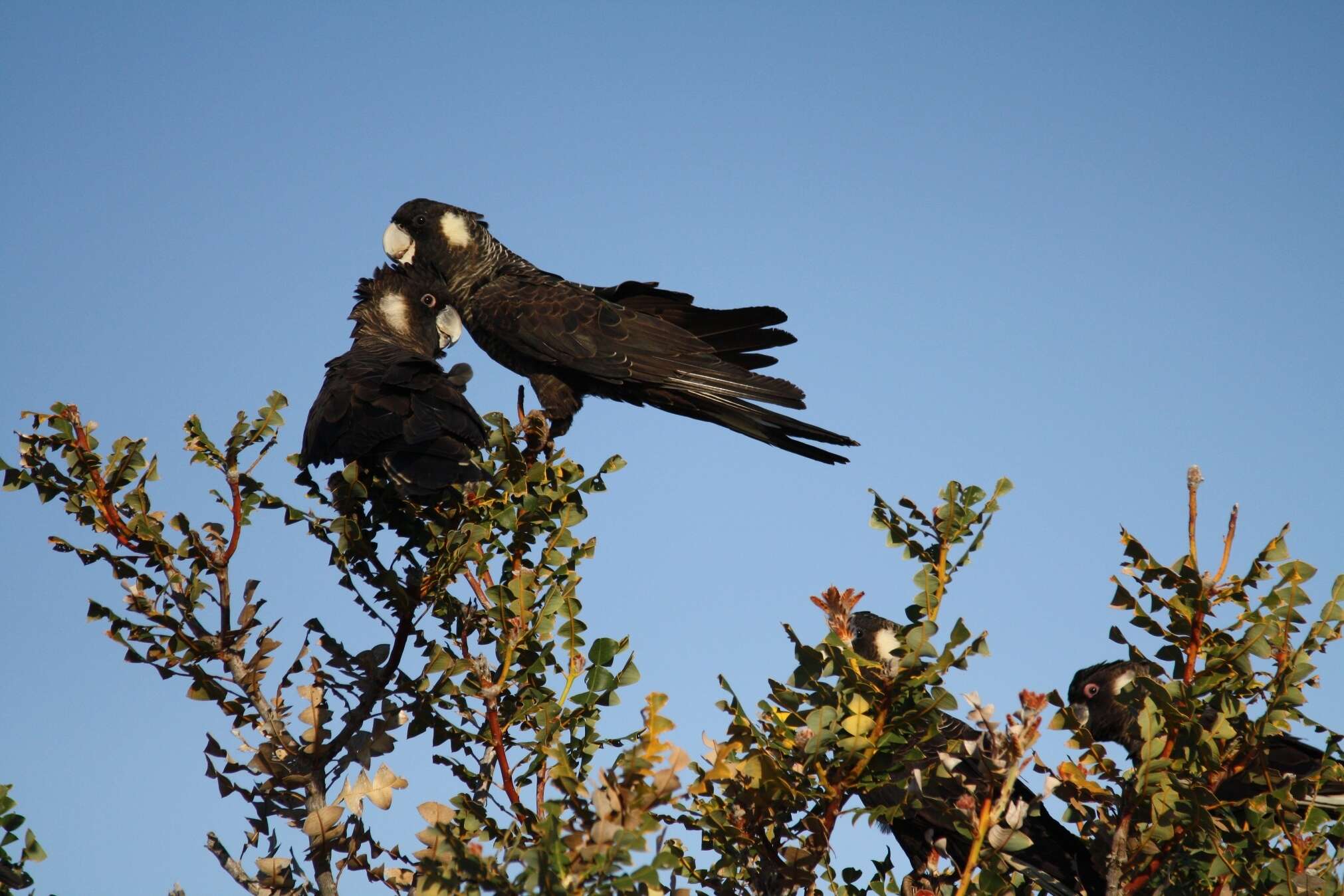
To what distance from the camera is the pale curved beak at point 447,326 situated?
248 inches

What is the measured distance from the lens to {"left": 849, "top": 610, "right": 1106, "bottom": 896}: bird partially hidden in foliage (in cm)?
283

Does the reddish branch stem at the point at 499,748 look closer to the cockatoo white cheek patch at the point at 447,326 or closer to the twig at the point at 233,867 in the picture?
the twig at the point at 233,867

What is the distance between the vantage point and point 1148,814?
2.66 metres

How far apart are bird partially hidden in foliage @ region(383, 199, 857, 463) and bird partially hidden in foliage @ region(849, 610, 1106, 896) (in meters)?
1.38

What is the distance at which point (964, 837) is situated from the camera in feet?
7.65

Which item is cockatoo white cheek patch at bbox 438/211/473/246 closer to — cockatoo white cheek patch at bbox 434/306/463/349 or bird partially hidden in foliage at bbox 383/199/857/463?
bird partially hidden in foliage at bbox 383/199/857/463

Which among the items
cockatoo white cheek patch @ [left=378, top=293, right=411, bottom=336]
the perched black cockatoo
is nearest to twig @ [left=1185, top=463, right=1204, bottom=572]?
the perched black cockatoo

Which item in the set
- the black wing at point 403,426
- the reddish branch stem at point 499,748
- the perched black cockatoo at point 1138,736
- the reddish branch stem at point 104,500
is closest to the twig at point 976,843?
the perched black cockatoo at point 1138,736

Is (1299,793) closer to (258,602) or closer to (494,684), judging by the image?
(494,684)

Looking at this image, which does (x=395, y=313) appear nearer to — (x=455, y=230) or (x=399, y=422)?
(x=455, y=230)

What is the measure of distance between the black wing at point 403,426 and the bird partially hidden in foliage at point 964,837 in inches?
61.7

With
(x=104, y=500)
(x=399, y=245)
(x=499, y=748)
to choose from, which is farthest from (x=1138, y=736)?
(x=399, y=245)

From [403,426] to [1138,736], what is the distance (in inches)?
147

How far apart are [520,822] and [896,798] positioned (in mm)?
2208
